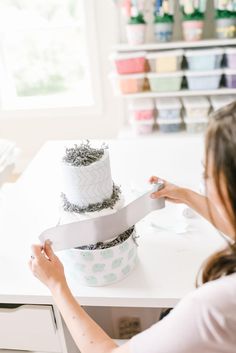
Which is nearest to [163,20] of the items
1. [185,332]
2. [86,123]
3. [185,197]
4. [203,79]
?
[203,79]

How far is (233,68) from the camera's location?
2197 millimetres

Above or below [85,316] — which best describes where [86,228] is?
above

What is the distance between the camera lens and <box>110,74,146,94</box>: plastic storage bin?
229cm

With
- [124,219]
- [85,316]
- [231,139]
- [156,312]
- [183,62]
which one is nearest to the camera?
[231,139]

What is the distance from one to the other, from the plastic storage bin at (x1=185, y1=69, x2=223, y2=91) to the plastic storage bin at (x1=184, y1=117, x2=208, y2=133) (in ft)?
0.56

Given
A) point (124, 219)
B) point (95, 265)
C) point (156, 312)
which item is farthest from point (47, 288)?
point (156, 312)

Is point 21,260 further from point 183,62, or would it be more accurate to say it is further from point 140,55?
point 183,62

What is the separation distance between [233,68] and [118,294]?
1622 millimetres

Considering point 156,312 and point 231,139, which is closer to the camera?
point 231,139

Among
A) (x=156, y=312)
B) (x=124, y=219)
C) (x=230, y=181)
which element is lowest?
(x=156, y=312)

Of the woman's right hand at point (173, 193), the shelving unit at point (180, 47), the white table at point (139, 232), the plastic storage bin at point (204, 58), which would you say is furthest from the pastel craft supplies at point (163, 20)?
the woman's right hand at point (173, 193)

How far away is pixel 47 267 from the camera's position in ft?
2.99

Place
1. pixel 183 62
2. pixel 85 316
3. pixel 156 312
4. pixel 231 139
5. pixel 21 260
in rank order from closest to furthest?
pixel 231 139
pixel 85 316
pixel 21 260
pixel 156 312
pixel 183 62

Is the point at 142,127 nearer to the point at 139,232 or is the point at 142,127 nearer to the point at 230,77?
the point at 230,77
